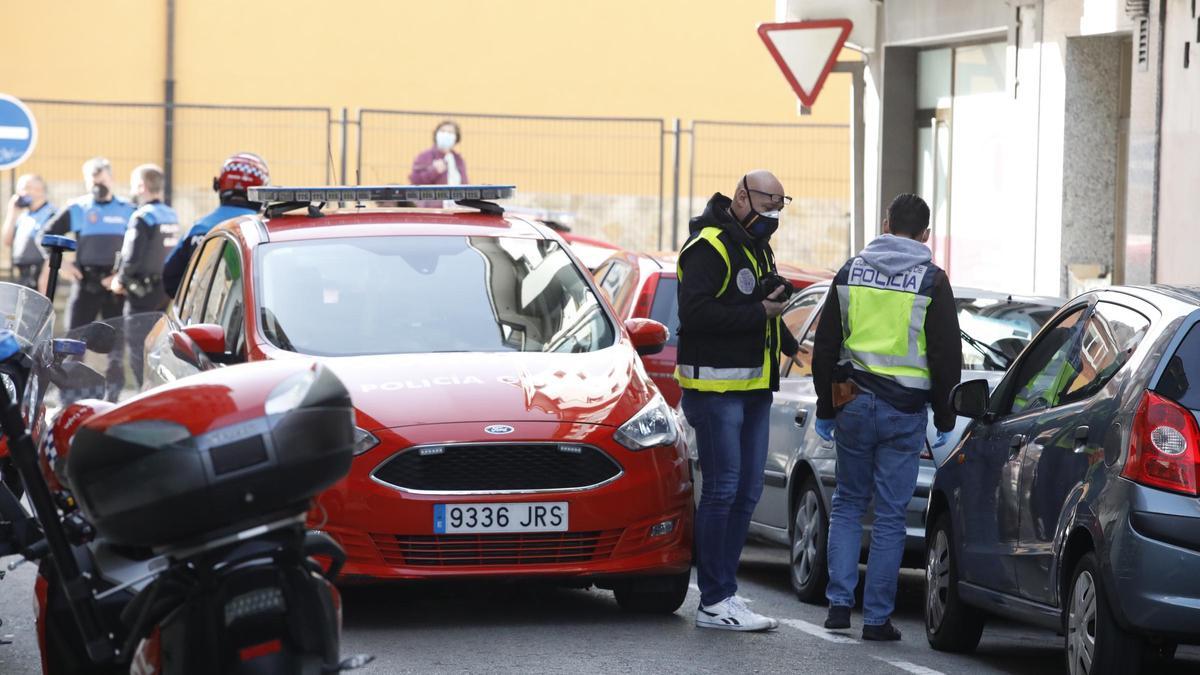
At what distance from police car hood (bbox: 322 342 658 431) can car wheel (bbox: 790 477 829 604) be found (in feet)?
4.15

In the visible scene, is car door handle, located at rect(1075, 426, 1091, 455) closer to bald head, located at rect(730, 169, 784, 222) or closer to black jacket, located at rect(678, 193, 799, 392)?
black jacket, located at rect(678, 193, 799, 392)

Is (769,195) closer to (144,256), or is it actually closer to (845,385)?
(845,385)

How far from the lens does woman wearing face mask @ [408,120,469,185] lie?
23156 millimetres

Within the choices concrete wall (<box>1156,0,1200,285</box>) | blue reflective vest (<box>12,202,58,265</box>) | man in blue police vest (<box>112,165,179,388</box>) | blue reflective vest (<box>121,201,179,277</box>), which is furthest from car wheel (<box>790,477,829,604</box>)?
blue reflective vest (<box>12,202,58,265</box>)

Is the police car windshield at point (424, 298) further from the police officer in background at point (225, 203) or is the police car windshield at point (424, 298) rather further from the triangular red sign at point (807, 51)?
the triangular red sign at point (807, 51)

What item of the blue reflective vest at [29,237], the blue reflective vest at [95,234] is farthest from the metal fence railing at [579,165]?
the blue reflective vest at [95,234]

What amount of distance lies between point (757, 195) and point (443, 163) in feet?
48.3

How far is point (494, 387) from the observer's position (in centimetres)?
859

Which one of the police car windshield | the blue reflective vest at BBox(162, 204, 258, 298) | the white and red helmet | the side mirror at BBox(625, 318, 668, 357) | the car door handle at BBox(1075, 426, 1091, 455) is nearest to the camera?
the car door handle at BBox(1075, 426, 1091, 455)

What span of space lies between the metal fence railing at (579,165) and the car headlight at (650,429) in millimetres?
17425

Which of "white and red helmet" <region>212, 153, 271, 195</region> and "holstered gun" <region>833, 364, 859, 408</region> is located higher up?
"white and red helmet" <region>212, 153, 271, 195</region>

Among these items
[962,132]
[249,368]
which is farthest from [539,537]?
[962,132]

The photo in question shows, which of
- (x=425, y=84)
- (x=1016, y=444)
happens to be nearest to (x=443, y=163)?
(x=425, y=84)

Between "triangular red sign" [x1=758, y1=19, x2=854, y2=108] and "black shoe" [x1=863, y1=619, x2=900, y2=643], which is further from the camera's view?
"triangular red sign" [x1=758, y1=19, x2=854, y2=108]
